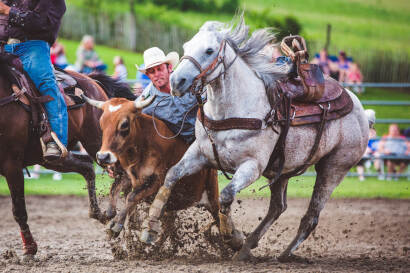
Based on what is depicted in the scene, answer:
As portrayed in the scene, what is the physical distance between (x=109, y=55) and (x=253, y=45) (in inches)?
783

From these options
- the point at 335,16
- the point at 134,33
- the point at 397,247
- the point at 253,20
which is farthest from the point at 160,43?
the point at 397,247

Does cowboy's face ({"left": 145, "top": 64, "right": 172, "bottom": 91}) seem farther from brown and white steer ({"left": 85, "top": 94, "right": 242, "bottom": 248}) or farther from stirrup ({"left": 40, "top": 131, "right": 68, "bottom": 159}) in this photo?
stirrup ({"left": 40, "top": 131, "right": 68, "bottom": 159})

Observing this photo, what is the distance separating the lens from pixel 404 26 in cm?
2781

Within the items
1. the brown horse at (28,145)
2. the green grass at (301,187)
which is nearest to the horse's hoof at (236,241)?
the brown horse at (28,145)

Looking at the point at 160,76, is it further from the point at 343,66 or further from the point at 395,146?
the point at 343,66

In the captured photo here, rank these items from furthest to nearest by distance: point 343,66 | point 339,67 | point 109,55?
point 109,55
point 343,66
point 339,67

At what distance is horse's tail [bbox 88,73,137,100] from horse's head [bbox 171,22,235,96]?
2.31m

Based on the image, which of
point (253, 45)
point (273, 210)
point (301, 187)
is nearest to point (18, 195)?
point (273, 210)

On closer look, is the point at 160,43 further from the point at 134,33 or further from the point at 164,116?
the point at 164,116

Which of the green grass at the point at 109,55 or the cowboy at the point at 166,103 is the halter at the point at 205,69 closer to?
the cowboy at the point at 166,103

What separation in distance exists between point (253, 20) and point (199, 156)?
18.6 m

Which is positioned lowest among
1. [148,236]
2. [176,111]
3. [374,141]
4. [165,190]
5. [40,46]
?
[374,141]

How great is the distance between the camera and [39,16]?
5.85m

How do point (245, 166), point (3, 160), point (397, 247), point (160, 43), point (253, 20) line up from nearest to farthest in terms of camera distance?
1. point (245, 166)
2. point (3, 160)
3. point (397, 247)
4. point (253, 20)
5. point (160, 43)
